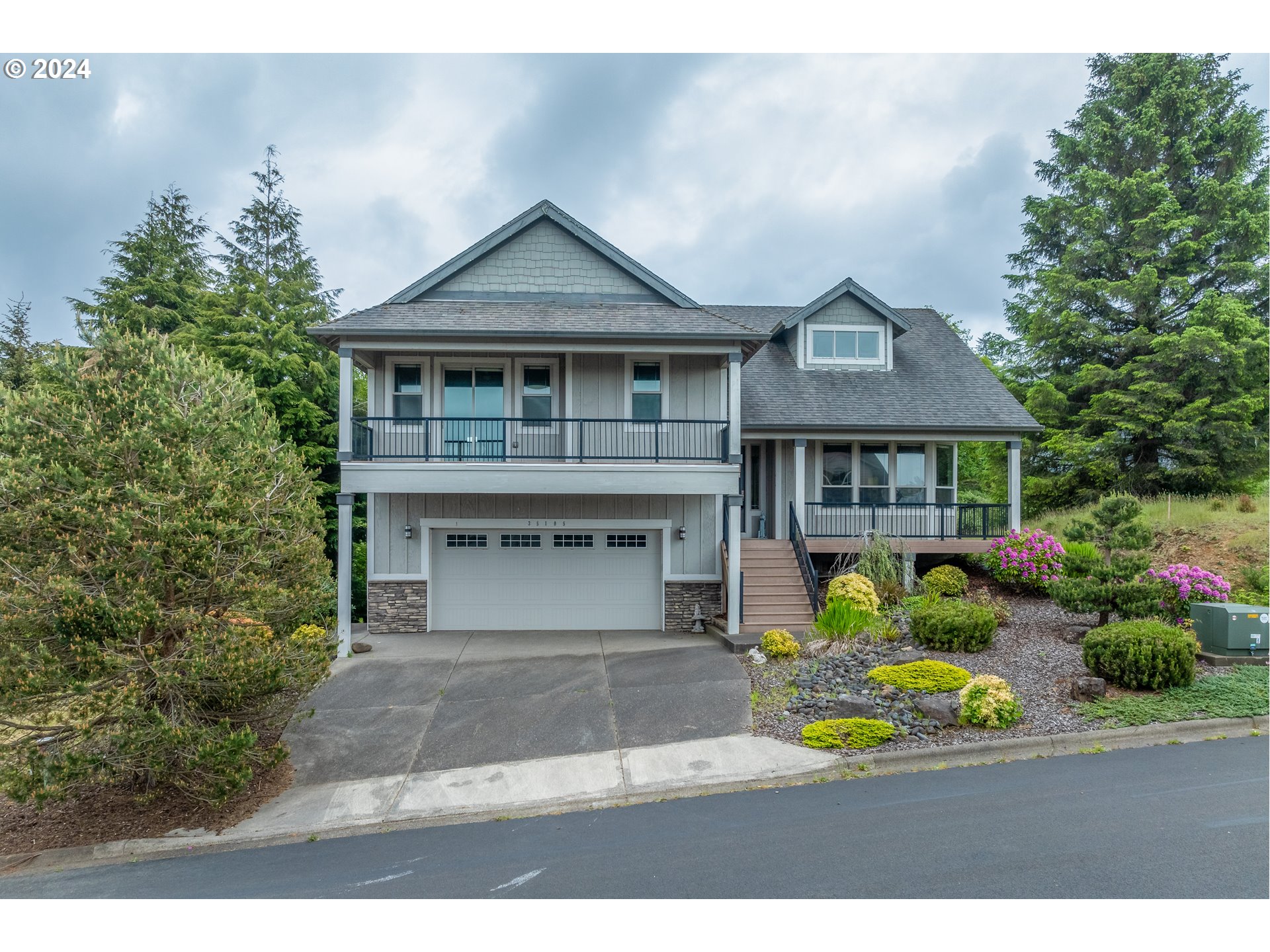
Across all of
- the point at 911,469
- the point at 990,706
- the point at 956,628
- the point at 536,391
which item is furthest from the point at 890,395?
the point at 990,706

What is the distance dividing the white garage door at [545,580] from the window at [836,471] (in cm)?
470

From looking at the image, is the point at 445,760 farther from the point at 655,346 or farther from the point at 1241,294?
the point at 1241,294

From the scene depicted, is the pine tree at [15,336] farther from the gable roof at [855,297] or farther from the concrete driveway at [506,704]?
the gable roof at [855,297]

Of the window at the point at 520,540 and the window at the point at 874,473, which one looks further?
the window at the point at 874,473

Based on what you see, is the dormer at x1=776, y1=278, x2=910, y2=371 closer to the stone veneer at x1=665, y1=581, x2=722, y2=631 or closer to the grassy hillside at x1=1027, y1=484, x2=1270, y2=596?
the grassy hillside at x1=1027, y1=484, x2=1270, y2=596

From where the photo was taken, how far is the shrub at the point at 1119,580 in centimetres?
891

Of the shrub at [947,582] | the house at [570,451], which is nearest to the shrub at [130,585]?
the house at [570,451]

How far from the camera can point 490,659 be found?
1010 cm

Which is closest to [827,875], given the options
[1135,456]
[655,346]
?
[655,346]

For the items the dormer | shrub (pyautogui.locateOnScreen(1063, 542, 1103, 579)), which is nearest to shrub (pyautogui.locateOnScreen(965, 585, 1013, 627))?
shrub (pyautogui.locateOnScreen(1063, 542, 1103, 579))

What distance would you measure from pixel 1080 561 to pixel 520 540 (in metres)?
10.7

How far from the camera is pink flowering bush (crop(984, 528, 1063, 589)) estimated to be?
39.3 feet

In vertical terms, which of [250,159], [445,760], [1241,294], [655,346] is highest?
[250,159]

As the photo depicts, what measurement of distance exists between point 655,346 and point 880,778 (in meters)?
7.60
